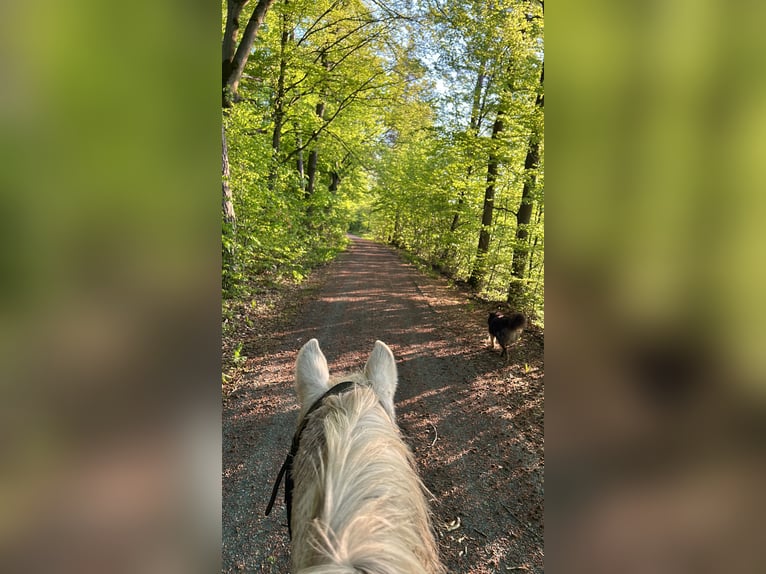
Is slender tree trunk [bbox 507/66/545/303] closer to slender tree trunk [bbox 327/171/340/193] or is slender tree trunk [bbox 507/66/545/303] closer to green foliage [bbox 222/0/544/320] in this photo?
green foliage [bbox 222/0/544/320]

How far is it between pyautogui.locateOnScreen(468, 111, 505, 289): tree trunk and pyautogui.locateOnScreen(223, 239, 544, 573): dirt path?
2166mm

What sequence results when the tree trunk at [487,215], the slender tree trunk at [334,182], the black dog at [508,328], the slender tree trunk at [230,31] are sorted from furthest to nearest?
the slender tree trunk at [334,182] < the tree trunk at [487,215] < the black dog at [508,328] < the slender tree trunk at [230,31]

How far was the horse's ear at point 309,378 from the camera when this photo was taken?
7.45 ft

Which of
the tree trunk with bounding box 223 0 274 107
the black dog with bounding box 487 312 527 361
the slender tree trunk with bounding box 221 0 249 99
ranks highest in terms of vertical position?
the tree trunk with bounding box 223 0 274 107

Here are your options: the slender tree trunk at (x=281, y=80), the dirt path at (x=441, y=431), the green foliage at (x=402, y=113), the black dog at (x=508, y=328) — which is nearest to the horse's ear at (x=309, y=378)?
the dirt path at (x=441, y=431)

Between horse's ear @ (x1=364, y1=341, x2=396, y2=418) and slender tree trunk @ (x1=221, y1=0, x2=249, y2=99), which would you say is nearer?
horse's ear @ (x1=364, y1=341, x2=396, y2=418)

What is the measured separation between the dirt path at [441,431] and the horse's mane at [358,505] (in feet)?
6.67

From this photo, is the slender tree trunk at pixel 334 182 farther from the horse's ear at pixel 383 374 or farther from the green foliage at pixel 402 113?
the horse's ear at pixel 383 374

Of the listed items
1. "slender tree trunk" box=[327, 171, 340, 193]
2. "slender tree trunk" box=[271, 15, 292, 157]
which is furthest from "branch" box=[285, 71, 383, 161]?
"slender tree trunk" box=[327, 171, 340, 193]

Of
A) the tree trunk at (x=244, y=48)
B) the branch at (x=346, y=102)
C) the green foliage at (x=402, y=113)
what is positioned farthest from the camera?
the branch at (x=346, y=102)

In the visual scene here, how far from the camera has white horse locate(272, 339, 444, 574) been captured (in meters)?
0.98
